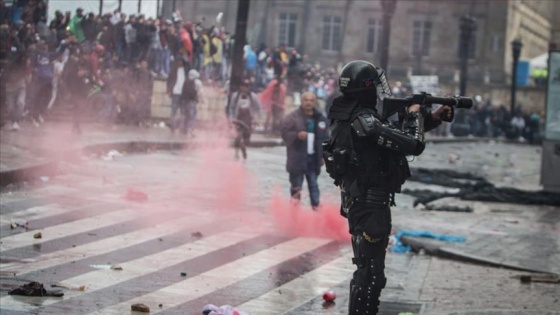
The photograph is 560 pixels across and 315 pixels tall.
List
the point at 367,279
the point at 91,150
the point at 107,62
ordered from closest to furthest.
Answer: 1. the point at 367,279
2. the point at 91,150
3. the point at 107,62

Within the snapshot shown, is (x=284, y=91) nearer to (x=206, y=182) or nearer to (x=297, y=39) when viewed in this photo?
(x=206, y=182)

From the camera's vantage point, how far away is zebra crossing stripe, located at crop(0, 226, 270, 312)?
32.9ft

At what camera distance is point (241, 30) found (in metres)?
27.9

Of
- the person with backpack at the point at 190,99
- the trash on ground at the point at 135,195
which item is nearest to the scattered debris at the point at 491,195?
the trash on ground at the point at 135,195

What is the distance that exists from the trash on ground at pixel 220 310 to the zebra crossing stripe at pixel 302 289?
1.55ft

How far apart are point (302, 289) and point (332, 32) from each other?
77.4 m

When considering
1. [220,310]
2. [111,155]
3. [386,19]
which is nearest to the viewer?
[220,310]

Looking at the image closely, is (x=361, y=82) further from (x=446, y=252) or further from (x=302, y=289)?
(x=446, y=252)

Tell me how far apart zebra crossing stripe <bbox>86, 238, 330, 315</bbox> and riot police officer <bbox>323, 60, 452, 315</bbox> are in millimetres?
2183

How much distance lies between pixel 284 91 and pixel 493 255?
2412 centimetres

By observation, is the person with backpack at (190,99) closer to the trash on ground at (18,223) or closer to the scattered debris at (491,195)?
the scattered debris at (491,195)

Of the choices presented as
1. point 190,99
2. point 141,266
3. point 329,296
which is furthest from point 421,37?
point 329,296

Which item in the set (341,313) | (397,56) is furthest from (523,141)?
(341,313)

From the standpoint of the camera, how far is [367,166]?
8.78m
